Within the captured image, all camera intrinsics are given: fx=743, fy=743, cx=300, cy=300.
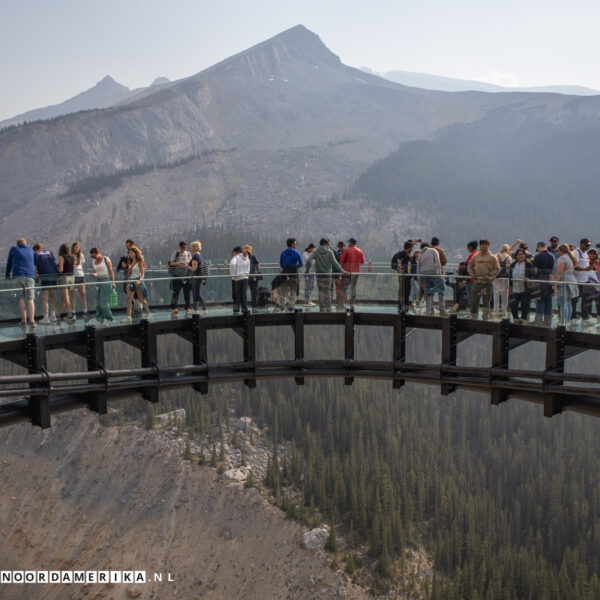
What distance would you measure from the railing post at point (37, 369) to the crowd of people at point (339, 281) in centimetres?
78

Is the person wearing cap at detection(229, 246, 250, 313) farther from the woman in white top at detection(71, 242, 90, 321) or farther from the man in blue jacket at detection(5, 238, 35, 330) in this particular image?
the man in blue jacket at detection(5, 238, 35, 330)

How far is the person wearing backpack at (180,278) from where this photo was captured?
2023 cm

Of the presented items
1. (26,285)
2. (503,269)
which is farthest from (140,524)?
(503,269)

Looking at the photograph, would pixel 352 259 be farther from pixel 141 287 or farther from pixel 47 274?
pixel 47 274

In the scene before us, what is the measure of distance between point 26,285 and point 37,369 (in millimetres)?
2500

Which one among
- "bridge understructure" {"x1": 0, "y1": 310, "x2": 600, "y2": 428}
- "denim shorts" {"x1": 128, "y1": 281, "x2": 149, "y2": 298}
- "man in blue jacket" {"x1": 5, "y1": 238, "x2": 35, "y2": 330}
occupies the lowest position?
"bridge understructure" {"x1": 0, "y1": 310, "x2": 600, "y2": 428}

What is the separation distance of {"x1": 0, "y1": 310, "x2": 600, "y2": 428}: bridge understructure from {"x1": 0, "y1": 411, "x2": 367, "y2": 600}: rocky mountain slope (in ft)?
255

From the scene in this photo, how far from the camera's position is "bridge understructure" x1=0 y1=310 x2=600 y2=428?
17.2 metres

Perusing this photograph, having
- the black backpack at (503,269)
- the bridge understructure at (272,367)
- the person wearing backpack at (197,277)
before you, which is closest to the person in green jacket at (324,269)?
the bridge understructure at (272,367)

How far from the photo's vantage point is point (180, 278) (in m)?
19.7

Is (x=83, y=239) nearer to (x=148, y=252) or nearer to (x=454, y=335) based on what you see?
(x=148, y=252)

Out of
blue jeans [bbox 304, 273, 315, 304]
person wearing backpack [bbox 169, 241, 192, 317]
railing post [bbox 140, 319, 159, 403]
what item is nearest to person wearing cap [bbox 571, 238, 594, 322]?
blue jeans [bbox 304, 273, 315, 304]

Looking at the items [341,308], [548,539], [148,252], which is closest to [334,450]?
[548,539]

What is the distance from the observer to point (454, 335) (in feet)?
64.7
